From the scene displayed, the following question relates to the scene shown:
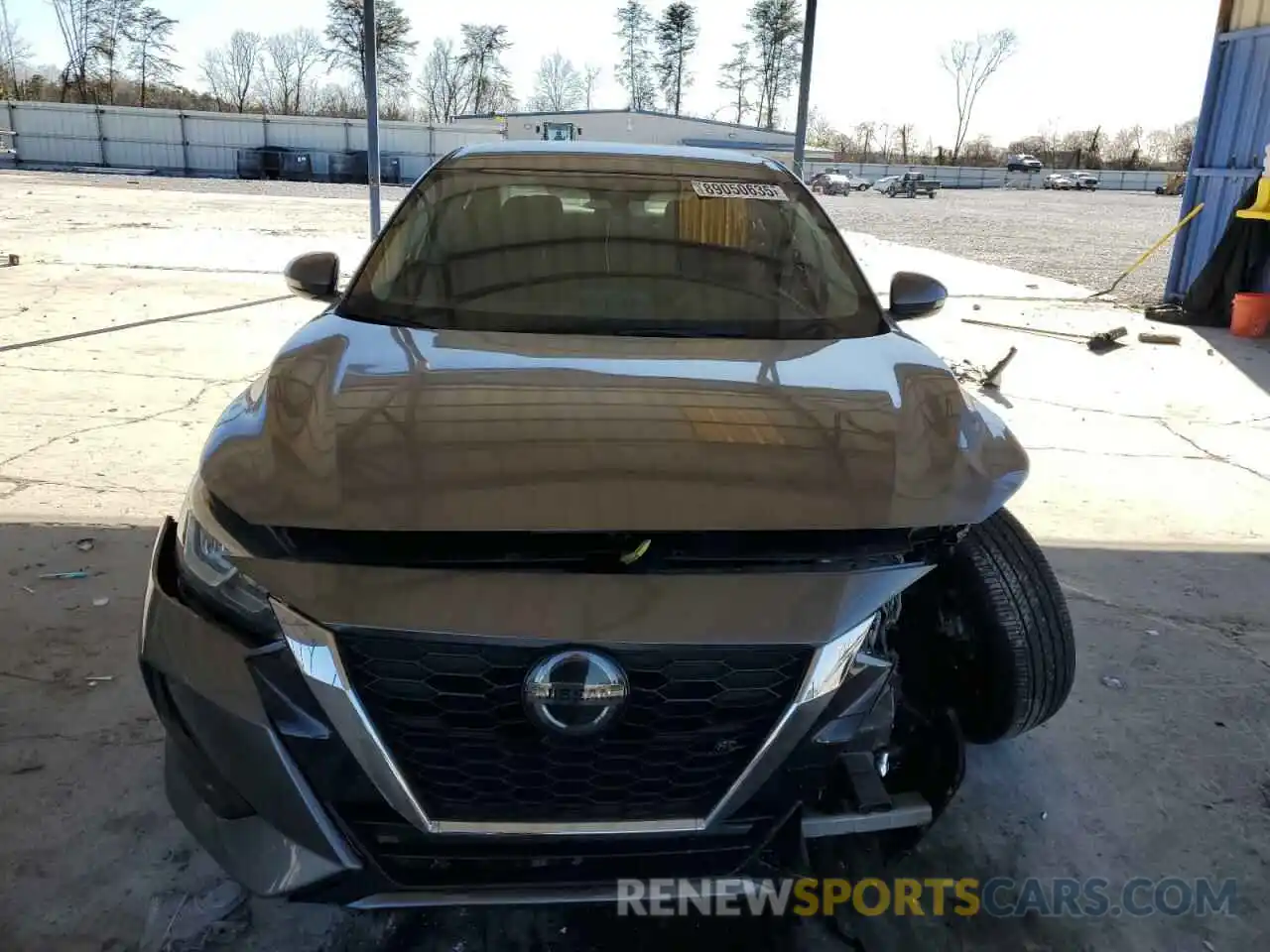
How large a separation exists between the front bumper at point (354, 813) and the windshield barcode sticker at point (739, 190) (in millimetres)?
1988

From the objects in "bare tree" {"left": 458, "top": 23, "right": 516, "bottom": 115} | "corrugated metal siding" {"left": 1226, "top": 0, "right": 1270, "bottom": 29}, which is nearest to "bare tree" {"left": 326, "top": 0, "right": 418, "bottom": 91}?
"bare tree" {"left": 458, "top": 23, "right": 516, "bottom": 115}

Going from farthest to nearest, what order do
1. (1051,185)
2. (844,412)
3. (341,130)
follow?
1. (1051,185)
2. (341,130)
3. (844,412)

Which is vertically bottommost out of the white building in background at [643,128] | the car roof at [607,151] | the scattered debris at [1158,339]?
the scattered debris at [1158,339]

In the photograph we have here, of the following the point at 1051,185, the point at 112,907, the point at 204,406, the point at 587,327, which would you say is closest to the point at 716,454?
the point at 587,327

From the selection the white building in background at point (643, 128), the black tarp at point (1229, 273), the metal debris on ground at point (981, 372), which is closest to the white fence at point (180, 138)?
the white building in background at point (643, 128)

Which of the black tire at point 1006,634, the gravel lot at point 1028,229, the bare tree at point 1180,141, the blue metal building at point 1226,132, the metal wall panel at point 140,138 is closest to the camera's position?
the black tire at point 1006,634

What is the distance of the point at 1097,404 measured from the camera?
6.78 metres

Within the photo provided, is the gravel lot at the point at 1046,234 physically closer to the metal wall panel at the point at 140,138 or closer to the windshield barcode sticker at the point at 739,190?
the windshield barcode sticker at the point at 739,190

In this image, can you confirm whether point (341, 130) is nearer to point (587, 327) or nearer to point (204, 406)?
point (204, 406)

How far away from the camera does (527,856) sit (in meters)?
1.64

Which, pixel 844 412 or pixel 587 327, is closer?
pixel 844 412

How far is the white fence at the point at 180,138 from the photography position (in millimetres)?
41344

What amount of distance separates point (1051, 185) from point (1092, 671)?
63.8 metres

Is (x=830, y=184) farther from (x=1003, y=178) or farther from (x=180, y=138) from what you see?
(x=180, y=138)
